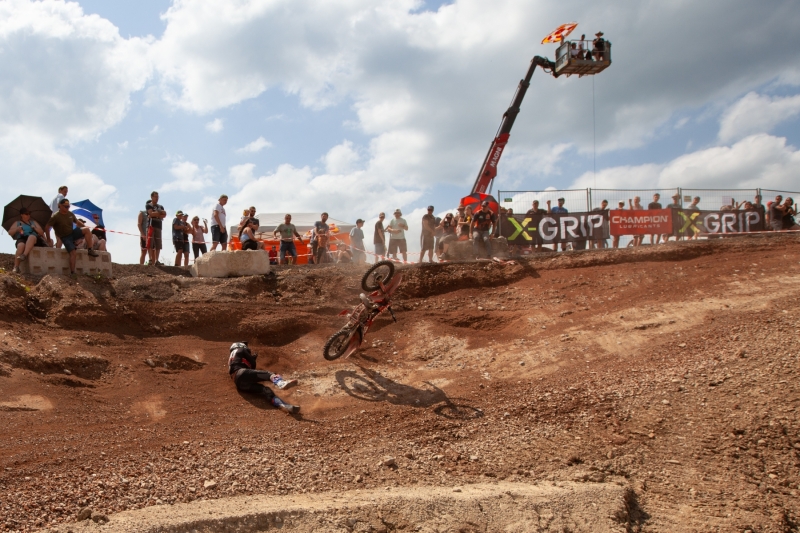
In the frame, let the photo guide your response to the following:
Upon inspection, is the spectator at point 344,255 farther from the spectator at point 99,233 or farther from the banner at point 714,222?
the banner at point 714,222

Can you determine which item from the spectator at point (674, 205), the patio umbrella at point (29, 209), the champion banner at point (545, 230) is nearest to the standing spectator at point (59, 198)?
the patio umbrella at point (29, 209)

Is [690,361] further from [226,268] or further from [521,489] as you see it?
[226,268]

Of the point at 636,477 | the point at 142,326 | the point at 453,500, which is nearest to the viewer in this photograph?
the point at 453,500

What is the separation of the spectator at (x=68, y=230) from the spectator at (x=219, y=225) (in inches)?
148

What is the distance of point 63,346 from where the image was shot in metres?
10.6

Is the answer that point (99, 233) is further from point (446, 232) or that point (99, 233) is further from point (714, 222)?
point (714, 222)

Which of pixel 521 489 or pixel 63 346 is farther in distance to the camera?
pixel 63 346

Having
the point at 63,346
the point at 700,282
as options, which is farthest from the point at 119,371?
the point at 700,282

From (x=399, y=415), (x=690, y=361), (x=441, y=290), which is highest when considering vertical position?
(x=441, y=290)

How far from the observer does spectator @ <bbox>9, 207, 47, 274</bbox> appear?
12672mm

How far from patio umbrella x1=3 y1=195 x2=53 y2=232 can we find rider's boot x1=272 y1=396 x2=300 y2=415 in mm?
7894

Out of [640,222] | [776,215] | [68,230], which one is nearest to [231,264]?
[68,230]

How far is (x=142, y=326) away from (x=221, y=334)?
1549 mm

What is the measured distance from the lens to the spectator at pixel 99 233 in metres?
14.5
